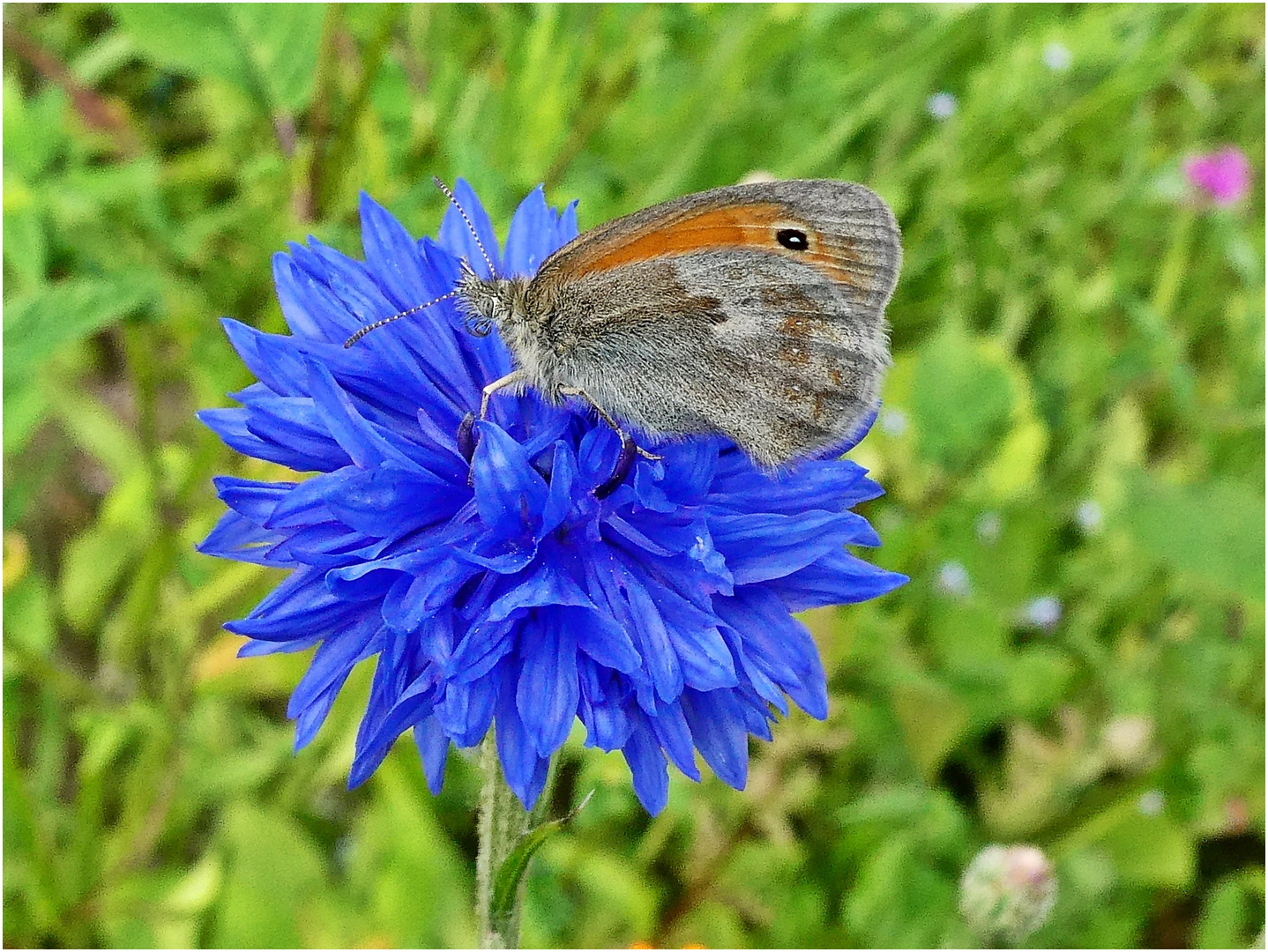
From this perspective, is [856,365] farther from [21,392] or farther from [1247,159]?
[1247,159]

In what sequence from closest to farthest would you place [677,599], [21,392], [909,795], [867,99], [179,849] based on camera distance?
[677,599] → [21,392] → [909,795] → [179,849] → [867,99]

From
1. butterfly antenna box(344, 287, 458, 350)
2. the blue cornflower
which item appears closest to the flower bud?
the blue cornflower

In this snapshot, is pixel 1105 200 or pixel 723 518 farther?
pixel 1105 200

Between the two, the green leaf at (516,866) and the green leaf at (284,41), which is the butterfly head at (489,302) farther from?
the green leaf at (284,41)

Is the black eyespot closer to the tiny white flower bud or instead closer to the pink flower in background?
the tiny white flower bud

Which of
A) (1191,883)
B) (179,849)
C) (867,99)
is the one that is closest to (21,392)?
(179,849)

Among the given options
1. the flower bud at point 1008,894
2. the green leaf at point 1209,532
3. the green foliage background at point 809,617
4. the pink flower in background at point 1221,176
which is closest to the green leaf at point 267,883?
the green foliage background at point 809,617
